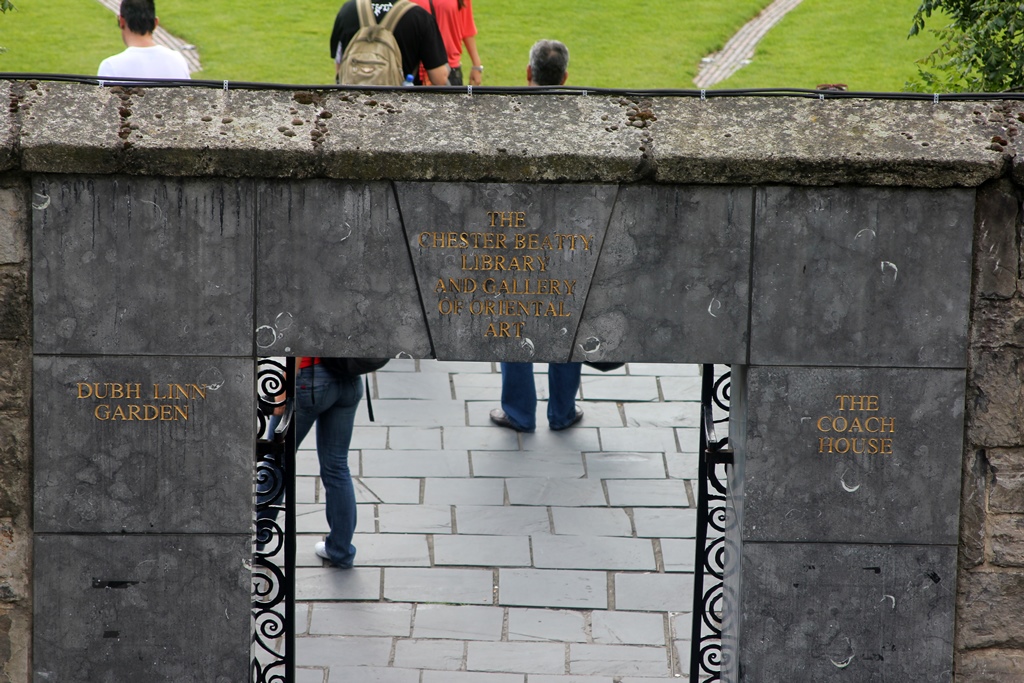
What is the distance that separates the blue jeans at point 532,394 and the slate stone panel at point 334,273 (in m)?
3.70

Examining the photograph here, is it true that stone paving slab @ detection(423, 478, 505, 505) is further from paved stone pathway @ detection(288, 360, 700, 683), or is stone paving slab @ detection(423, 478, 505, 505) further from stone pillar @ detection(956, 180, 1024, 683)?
stone pillar @ detection(956, 180, 1024, 683)

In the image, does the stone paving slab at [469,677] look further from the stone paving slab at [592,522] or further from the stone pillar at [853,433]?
the stone pillar at [853,433]

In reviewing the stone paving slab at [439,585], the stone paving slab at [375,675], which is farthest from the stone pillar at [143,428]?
the stone paving slab at [439,585]

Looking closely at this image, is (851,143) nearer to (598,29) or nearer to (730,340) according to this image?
(730,340)

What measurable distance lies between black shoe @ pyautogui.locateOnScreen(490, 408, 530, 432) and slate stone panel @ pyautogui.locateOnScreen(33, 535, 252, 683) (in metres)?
3.88

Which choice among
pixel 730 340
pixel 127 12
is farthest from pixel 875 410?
pixel 127 12

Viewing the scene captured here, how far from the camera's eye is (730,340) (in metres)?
4.12

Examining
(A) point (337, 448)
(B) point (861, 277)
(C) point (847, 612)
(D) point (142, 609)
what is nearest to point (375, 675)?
(A) point (337, 448)

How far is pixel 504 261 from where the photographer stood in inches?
161

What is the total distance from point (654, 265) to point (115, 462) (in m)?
1.89

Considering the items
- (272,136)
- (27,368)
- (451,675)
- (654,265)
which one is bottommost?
(451,675)

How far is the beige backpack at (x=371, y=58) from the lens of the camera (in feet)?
23.6

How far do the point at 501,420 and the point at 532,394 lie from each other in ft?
1.06

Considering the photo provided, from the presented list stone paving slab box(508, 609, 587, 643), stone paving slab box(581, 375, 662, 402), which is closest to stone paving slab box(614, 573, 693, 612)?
stone paving slab box(508, 609, 587, 643)
